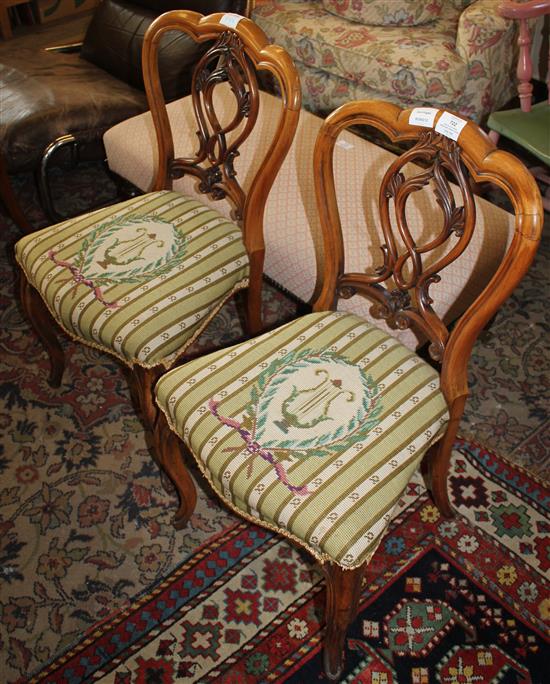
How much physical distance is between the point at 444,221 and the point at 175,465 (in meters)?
0.69

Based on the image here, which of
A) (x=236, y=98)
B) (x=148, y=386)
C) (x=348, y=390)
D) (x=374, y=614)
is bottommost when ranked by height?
(x=374, y=614)

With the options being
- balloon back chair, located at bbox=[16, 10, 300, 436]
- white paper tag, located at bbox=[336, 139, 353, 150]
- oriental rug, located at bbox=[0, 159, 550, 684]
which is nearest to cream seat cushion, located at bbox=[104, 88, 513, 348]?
white paper tag, located at bbox=[336, 139, 353, 150]

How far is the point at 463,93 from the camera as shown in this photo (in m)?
2.30

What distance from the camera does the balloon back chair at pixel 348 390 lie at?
1.00m

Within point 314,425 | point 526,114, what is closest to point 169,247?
point 314,425

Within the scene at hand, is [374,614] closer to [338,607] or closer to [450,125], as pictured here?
[338,607]

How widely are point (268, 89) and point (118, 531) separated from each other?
191 cm

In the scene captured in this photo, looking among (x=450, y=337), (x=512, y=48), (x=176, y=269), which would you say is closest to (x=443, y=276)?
(x=450, y=337)

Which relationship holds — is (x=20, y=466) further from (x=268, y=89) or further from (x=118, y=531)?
(x=268, y=89)

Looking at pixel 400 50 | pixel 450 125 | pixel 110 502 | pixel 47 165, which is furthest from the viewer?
pixel 400 50

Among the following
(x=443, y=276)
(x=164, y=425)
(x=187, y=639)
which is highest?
(x=443, y=276)

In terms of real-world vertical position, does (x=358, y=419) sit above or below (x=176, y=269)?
below

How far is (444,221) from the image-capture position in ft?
3.70

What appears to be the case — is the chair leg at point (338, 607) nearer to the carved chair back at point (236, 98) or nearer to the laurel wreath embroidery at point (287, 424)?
the laurel wreath embroidery at point (287, 424)
